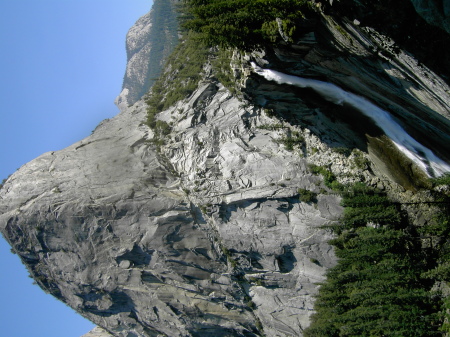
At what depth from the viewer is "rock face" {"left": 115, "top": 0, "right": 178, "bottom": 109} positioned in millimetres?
67562

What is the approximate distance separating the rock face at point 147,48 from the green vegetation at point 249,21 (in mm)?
17350

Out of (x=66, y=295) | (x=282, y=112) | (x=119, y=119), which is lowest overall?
(x=66, y=295)

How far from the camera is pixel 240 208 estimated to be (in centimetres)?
2397

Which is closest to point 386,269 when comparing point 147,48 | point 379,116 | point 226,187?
point 379,116

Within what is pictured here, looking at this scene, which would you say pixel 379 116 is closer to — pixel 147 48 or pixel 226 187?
pixel 226 187

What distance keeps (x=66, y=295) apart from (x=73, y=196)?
1064 cm

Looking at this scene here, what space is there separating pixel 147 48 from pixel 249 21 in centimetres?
7588

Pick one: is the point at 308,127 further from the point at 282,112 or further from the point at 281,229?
the point at 281,229

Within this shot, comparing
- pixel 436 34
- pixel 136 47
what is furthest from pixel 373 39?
pixel 136 47

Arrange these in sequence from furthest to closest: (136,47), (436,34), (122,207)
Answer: (136,47)
(122,207)
(436,34)

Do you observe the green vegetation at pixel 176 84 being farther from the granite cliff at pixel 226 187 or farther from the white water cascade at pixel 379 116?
the white water cascade at pixel 379 116

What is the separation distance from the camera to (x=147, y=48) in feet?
290

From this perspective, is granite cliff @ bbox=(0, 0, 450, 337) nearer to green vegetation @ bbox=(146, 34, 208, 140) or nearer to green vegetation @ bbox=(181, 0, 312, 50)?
green vegetation @ bbox=(146, 34, 208, 140)

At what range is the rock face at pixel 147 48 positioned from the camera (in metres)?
67.6
